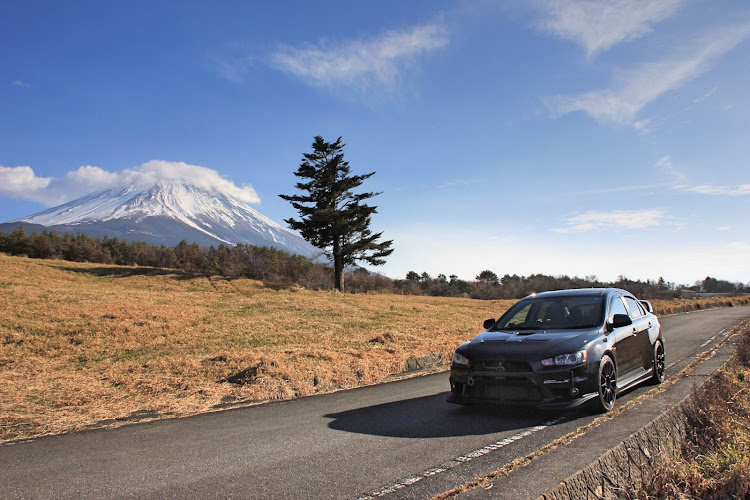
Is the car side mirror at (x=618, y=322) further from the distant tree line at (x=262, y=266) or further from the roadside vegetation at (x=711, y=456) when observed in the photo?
the distant tree line at (x=262, y=266)

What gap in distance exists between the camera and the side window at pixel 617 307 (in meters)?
6.68

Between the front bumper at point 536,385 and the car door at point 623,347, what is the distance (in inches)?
39.1

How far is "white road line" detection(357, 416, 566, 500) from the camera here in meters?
3.35

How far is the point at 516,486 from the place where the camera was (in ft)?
10.4

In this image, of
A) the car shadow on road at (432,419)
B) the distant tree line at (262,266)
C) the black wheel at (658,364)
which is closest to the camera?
the car shadow on road at (432,419)

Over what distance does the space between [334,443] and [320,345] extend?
792cm

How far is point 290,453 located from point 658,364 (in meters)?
6.18

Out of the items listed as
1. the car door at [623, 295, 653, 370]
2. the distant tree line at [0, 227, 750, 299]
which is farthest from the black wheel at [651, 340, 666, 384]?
the distant tree line at [0, 227, 750, 299]

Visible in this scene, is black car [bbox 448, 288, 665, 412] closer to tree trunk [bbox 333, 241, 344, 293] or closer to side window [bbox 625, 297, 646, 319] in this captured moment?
side window [bbox 625, 297, 646, 319]

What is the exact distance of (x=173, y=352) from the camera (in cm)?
1145

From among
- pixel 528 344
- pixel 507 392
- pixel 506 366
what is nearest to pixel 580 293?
pixel 528 344

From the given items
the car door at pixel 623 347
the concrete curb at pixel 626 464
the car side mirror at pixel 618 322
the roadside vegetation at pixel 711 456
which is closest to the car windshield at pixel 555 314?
the car side mirror at pixel 618 322

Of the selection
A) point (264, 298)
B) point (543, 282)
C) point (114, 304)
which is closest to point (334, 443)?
point (114, 304)

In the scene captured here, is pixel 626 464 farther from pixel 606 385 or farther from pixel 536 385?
pixel 606 385
